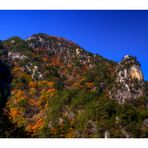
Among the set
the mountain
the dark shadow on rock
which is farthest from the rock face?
the dark shadow on rock

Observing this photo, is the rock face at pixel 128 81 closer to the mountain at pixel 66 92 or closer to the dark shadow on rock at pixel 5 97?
the mountain at pixel 66 92

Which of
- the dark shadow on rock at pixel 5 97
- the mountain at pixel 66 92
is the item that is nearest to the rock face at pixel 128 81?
the mountain at pixel 66 92

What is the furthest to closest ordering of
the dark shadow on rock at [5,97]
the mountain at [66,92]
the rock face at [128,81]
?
1. the rock face at [128,81]
2. the mountain at [66,92]
3. the dark shadow on rock at [5,97]

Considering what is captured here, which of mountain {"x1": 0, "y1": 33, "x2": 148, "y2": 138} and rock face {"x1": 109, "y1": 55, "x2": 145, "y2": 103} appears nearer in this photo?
mountain {"x1": 0, "y1": 33, "x2": 148, "y2": 138}

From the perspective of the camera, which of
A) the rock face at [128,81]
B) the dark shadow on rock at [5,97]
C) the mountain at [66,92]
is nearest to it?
the dark shadow on rock at [5,97]

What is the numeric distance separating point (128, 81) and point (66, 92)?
10.0m

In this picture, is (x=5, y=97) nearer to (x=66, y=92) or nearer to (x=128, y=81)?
(x=66, y=92)

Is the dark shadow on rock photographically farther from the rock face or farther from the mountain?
the rock face

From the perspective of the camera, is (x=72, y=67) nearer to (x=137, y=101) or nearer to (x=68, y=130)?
(x=137, y=101)

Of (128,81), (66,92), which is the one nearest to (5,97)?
(66,92)

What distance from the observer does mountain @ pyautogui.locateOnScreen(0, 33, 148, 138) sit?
2277 cm

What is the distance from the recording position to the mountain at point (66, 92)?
22766mm

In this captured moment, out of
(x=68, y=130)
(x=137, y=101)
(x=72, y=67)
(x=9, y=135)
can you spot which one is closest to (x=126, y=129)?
(x=68, y=130)

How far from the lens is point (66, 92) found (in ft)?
106
